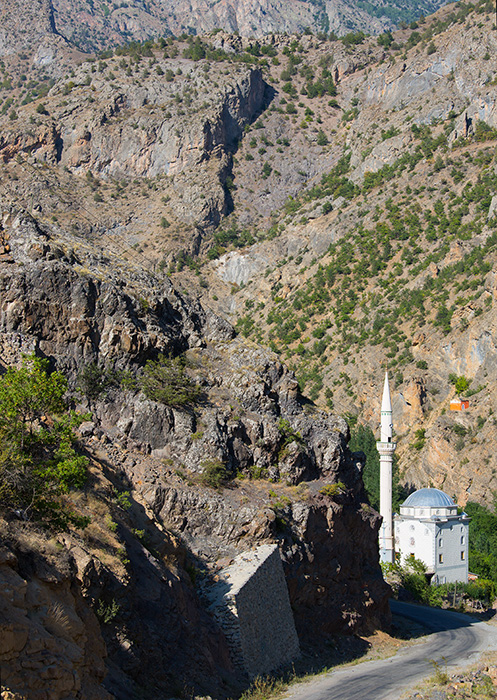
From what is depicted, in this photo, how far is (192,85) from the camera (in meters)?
117

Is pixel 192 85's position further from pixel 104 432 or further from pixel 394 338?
pixel 104 432

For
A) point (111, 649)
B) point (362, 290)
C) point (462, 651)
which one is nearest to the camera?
point (111, 649)

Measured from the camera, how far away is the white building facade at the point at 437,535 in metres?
57.9

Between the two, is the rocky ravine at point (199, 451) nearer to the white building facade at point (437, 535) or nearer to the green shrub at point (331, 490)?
the green shrub at point (331, 490)

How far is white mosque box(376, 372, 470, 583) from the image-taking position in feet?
186

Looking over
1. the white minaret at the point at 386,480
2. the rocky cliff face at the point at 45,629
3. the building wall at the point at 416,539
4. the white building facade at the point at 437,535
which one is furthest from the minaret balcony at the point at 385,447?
the rocky cliff face at the point at 45,629

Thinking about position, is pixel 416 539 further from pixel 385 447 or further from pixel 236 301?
pixel 236 301

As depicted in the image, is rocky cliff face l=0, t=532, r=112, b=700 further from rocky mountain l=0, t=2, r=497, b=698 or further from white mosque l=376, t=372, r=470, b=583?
white mosque l=376, t=372, r=470, b=583

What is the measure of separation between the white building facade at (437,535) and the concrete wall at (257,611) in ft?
129

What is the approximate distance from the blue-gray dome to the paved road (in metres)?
18.8

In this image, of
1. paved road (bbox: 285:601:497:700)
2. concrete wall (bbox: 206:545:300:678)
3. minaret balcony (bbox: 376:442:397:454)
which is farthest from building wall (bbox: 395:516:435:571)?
concrete wall (bbox: 206:545:300:678)

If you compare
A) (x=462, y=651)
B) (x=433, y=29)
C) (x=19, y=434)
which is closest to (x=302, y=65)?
(x=433, y=29)

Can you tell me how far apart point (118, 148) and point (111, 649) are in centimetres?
10289

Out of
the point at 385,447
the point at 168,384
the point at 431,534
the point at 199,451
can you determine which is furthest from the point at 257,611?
the point at 431,534
